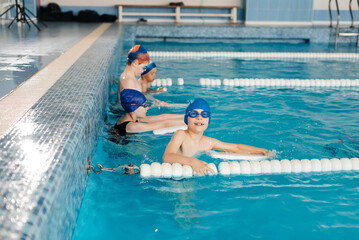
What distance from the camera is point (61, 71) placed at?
434 centimetres

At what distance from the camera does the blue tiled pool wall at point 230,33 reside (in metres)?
12.5

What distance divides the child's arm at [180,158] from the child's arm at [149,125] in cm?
83

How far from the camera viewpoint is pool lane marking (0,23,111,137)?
8.34 ft

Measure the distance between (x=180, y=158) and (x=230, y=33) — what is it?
10.5 meters

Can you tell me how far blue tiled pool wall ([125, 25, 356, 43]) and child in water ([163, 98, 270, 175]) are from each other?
9.61 meters

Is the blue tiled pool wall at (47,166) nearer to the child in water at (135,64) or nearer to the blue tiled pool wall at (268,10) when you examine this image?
the child in water at (135,64)

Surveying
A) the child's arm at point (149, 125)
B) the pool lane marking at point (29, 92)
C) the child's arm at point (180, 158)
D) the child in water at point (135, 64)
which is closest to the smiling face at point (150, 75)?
the child in water at point (135, 64)

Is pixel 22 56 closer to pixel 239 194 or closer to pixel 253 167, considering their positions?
pixel 253 167

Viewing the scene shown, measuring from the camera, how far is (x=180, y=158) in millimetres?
2896

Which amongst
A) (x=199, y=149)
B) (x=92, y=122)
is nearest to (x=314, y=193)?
(x=199, y=149)

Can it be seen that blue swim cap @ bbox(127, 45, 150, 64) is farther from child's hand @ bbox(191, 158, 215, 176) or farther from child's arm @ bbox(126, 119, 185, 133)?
child's hand @ bbox(191, 158, 215, 176)

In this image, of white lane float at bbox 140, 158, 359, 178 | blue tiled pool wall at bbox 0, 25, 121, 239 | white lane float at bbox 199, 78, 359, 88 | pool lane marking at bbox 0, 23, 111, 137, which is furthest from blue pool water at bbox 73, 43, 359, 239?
white lane float at bbox 199, 78, 359, 88

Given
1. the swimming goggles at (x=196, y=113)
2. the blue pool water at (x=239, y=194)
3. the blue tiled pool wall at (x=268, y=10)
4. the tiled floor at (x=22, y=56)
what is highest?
the blue tiled pool wall at (x=268, y=10)

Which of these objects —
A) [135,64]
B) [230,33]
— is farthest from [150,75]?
[230,33]
